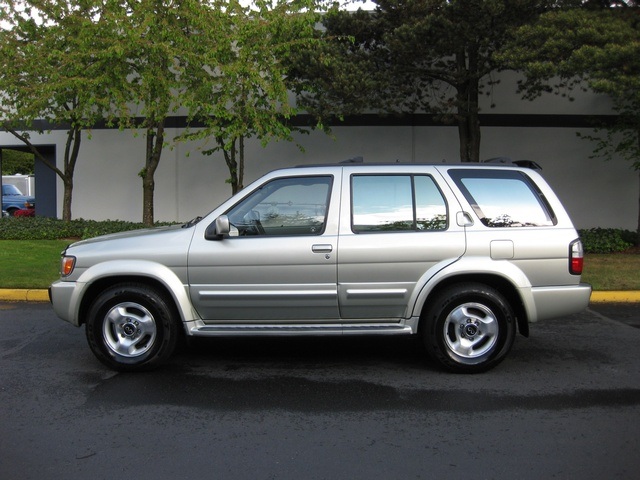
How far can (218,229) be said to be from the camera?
5215mm

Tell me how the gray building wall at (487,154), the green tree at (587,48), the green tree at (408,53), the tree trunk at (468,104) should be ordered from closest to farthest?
the green tree at (587,48)
the green tree at (408,53)
the tree trunk at (468,104)
the gray building wall at (487,154)

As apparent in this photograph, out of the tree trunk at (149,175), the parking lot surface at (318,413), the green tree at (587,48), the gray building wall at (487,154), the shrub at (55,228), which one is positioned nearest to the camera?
the parking lot surface at (318,413)

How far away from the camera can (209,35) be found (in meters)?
11.7

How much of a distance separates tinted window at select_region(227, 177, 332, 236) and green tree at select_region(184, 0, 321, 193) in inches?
255

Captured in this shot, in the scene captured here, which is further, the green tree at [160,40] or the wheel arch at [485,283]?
the green tree at [160,40]

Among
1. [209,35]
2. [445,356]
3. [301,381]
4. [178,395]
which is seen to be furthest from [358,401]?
[209,35]

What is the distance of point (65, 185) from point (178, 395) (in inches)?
532

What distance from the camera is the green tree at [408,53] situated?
11.3 metres

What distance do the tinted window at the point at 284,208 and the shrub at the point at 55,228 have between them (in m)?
10.2

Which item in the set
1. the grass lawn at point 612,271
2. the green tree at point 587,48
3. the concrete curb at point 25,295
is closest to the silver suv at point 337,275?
the concrete curb at point 25,295

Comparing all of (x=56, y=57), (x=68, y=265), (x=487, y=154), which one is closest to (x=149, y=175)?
(x=56, y=57)

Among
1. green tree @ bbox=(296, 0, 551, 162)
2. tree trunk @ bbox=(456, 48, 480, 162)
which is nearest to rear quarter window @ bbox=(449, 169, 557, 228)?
green tree @ bbox=(296, 0, 551, 162)

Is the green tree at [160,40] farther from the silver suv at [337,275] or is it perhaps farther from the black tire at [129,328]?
the black tire at [129,328]

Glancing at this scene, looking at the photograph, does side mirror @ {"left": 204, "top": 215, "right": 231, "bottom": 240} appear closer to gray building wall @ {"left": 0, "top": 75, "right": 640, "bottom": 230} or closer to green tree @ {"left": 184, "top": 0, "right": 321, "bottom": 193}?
green tree @ {"left": 184, "top": 0, "right": 321, "bottom": 193}
